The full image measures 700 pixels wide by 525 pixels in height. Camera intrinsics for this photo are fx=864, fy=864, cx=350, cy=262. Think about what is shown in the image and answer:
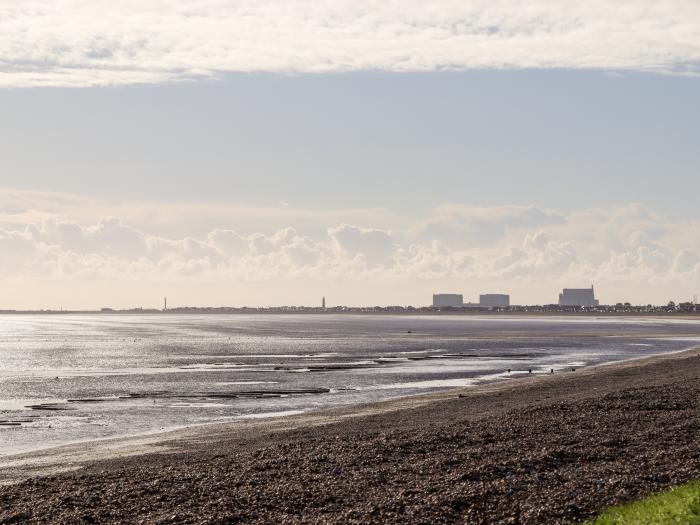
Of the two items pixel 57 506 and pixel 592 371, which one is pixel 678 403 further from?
pixel 592 371

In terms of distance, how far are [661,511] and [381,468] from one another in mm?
9147

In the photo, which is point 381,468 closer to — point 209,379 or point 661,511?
point 661,511

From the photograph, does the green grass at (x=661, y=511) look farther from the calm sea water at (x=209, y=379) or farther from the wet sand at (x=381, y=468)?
the calm sea water at (x=209, y=379)

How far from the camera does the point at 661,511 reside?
16.6 meters

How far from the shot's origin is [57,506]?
20531mm

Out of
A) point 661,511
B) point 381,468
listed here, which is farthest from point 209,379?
point 661,511

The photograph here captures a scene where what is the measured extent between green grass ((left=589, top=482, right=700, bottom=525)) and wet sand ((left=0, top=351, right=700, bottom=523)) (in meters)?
0.94

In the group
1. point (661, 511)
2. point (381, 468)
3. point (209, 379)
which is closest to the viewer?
point (661, 511)

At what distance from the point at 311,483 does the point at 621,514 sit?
8.14 m

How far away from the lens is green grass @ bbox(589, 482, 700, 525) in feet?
52.0

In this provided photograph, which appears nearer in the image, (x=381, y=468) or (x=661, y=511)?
(x=661, y=511)

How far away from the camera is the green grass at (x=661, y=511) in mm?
15859

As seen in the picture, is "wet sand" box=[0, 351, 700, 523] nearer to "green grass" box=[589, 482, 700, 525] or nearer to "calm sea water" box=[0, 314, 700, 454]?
"green grass" box=[589, 482, 700, 525]

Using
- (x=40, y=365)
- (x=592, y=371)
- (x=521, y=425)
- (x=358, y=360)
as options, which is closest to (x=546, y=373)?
(x=592, y=371)
